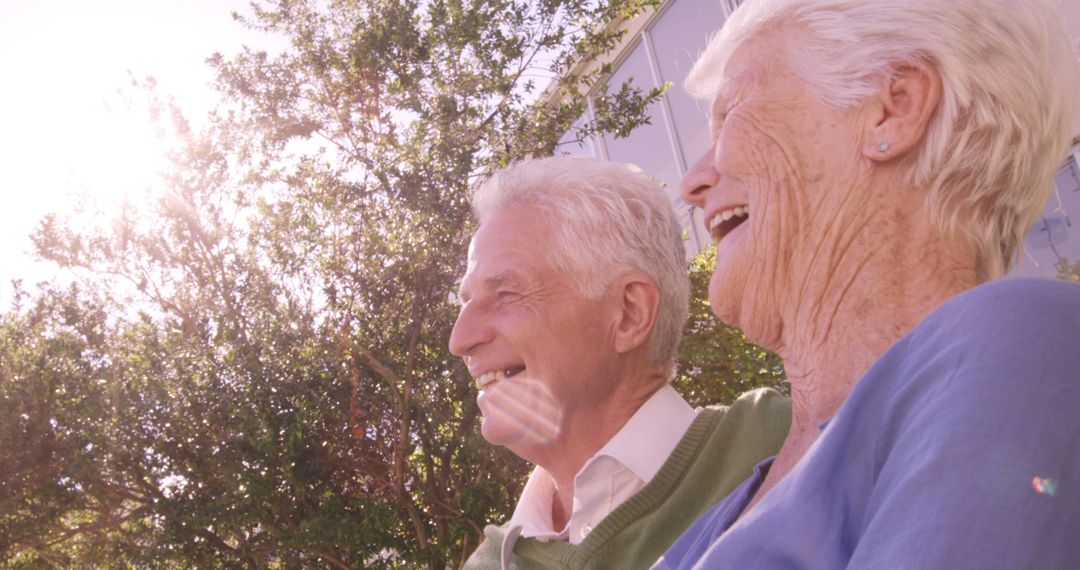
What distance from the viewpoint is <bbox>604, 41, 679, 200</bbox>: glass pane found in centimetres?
999

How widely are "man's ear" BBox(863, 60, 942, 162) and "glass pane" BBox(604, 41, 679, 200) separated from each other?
26.7 ft

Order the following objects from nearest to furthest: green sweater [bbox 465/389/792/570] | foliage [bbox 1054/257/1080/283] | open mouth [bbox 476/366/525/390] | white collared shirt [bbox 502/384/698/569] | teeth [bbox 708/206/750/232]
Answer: teeth [bbox 708/206/750/232] → green sweater [bbox 465/389/792/570] → white collared shirt [bbox 502/384/698/569] → open mouth [bbox 476/366/525/390] → foliage [bbox 1054/257/1080/283]

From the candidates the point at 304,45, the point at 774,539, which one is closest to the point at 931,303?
the point at 774,539

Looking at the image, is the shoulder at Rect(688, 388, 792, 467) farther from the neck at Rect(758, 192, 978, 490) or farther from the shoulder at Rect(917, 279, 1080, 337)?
the shoulder at Rect(917, 279, 1080, 337)

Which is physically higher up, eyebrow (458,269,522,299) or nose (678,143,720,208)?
eyebrow (458,269,522,299)

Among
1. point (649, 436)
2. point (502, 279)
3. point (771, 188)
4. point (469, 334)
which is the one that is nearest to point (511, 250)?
point (502, 279)

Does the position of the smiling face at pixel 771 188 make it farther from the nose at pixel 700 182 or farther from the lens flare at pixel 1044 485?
the lens flare at pixel 1044 485

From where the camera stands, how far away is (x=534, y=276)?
2723 millimetres

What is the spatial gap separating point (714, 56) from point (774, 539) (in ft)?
4.04

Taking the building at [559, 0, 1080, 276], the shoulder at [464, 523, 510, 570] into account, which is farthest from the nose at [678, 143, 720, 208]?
the building at [559, 0, 1080, 276]

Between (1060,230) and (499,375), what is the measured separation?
480 centimetres

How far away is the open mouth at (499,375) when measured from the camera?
2.71m

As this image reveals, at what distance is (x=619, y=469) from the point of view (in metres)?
2.49

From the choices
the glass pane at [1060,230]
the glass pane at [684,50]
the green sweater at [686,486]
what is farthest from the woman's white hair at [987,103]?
the glass pane at [684,50]
